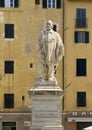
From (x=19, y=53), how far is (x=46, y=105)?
29120 mm

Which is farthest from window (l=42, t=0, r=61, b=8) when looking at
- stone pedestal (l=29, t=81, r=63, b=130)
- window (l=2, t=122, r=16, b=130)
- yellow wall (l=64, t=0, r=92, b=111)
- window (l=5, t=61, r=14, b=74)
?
stone pedestal (l=29, t=81, r=63, b=130)

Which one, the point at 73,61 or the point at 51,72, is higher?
the point at 73,61

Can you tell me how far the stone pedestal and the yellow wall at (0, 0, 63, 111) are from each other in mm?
28269

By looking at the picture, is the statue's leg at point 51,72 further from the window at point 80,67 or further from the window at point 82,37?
the window at point 82,37

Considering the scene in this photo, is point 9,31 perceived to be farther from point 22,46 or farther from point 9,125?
point 9,125

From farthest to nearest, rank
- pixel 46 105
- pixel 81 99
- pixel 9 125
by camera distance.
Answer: pixel 81 99, pixel 9 125, pixel 46 105

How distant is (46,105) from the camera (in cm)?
2873

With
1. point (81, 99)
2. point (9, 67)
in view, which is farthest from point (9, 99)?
point (81, 99)

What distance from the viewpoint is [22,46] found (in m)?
57.8

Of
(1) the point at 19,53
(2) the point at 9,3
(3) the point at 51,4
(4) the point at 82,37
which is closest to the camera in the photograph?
(1) the point at 19,53

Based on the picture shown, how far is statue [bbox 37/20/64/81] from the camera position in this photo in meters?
29.2

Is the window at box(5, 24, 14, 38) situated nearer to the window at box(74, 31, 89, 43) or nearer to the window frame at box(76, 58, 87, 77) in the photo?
the window at box(74, 31, 89, 43)

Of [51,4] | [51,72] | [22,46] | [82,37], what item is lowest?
[51,72]

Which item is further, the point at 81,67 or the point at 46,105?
the point at 81,67
